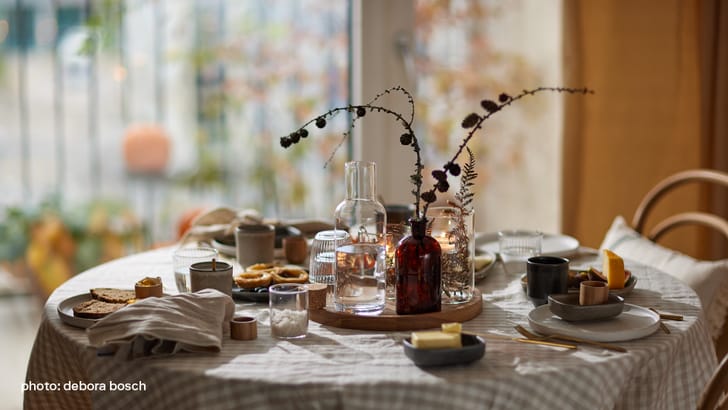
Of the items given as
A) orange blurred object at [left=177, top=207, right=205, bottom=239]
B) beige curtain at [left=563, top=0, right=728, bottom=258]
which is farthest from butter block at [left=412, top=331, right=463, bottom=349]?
beige curtain at [left=563, top=0, right=728, bottom=258]

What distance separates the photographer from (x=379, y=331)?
1523 millimetres

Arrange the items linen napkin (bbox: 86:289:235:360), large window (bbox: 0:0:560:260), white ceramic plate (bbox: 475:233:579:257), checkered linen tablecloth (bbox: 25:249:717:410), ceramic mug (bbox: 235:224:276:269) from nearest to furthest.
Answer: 1. checkered linen tablecloth (bbox: 25:249:717:410)
2. linen napkin (bbox: 86:289:235:360)
3. ceramic mug (bbox: 235:224:276:269)
4. white ceramic plate (bbox: 475:233:579:257)
5. large window (bbox: 0:0:560:260)

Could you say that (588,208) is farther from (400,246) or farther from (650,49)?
(400,246)

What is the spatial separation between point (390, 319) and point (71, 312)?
23.8 inches

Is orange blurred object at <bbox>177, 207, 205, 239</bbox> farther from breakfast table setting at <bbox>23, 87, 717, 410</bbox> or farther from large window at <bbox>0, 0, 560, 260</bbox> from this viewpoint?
breakfast table setting at <bbox>23, 87, 717, 410</bbox>

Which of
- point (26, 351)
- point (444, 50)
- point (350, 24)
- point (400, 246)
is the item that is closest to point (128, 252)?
point (26, 351)

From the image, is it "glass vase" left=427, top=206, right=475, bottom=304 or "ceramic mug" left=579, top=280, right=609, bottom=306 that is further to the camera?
"glass vase" left=427, top=206, right=475, bottom=304

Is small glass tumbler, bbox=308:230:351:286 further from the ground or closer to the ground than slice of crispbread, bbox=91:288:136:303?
further from the ground

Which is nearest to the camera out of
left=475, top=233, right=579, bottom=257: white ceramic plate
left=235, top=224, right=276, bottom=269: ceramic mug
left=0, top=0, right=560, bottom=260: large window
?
left=235, top=224, right=276, bottom=269: ceramic mug

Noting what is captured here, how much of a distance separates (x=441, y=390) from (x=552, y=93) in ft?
8.32

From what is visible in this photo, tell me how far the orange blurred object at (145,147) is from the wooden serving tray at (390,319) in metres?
2.07

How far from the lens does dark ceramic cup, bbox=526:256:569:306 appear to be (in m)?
1.68

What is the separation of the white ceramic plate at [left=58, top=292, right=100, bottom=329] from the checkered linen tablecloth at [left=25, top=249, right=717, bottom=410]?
0.05 feet

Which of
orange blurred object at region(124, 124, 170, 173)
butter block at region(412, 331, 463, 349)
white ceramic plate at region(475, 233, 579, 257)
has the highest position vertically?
orange blurred object at region(124, 124, 170, 173)
